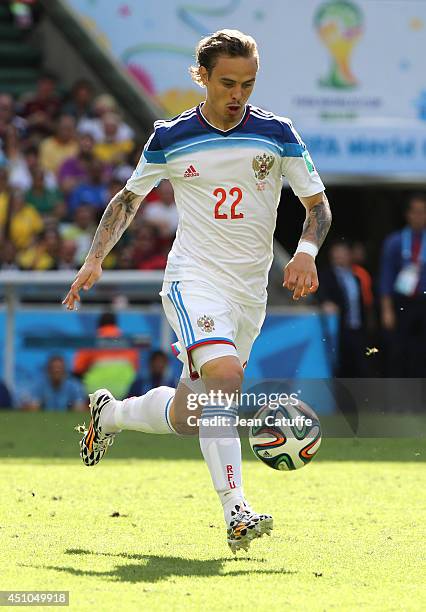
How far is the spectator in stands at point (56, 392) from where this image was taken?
14414mm

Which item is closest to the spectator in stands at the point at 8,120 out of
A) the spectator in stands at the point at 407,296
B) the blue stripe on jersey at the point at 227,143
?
the spectator in stands at the point at 407,296

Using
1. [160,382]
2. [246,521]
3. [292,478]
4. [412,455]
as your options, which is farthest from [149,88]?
[246,521]

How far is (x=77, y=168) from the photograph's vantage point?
1677 centimetres

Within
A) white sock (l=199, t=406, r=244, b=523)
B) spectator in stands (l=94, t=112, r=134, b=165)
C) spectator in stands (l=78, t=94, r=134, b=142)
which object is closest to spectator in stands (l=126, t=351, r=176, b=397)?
spectator in stands (l=94, t=112, r=134, b=165)

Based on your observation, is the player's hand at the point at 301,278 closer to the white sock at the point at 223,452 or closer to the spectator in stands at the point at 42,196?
the white sock at the point at 223,452

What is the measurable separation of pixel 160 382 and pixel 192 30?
5.57 meters

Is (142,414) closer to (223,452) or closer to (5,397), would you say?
(223,452)

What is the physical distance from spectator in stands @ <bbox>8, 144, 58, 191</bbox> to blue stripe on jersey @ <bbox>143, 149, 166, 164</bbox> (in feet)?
32.2

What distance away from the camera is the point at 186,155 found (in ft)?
22.2

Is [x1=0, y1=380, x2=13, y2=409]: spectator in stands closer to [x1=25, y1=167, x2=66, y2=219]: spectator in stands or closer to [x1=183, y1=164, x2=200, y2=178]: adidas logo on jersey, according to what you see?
[x1=25, y1=167, x2=66, y2=219]: spectator in stands

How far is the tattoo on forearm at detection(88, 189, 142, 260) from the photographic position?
7.09 meters

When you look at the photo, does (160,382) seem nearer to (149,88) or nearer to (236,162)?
(149,88)

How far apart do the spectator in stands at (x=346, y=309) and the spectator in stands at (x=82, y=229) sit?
2.73 meters

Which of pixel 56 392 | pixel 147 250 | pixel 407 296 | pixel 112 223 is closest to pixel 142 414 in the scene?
pixel 112 223
